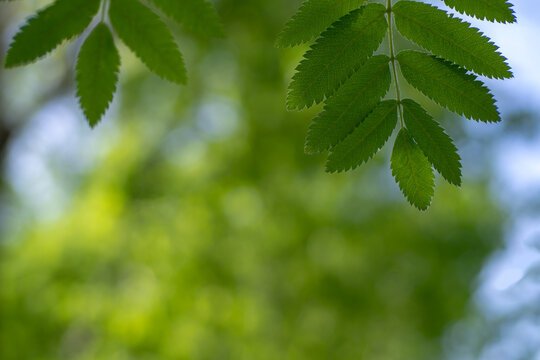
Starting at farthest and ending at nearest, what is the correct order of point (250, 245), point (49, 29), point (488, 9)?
point (250, 245) → point (49, 29) → point (488, 9)

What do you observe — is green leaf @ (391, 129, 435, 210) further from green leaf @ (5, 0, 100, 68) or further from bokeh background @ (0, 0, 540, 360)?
bokeh background @ (0, 0, 540, 360)

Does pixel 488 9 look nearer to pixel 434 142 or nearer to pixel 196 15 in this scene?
pixel 434 142

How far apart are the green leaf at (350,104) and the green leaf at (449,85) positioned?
61 mm

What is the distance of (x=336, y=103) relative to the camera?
121cm

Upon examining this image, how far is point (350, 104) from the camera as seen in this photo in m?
1.23

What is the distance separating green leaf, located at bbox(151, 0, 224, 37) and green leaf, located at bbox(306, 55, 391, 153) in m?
0.30

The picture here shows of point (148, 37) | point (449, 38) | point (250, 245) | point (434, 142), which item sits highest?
point (250, 245)

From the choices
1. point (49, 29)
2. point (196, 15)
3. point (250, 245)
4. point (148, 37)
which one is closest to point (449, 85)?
point (196, 15)

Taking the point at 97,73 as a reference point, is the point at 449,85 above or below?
above

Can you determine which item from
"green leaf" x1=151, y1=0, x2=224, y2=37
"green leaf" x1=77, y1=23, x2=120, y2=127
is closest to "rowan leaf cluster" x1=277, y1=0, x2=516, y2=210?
"green leaf" x1=151, y1=0, x2=224, y2=37

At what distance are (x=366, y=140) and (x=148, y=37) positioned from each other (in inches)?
22.5

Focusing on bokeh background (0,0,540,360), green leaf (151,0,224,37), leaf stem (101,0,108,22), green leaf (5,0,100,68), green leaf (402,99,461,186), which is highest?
bokeh background (0,0,540,360)

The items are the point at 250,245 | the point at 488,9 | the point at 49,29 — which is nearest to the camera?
the point at 488,9

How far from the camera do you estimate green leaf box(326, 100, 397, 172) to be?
4.02 ft
